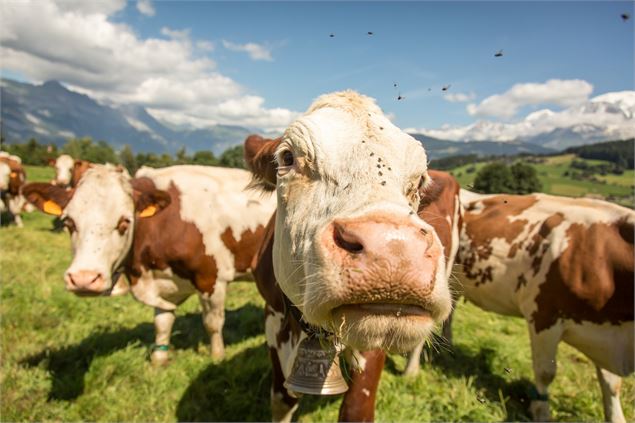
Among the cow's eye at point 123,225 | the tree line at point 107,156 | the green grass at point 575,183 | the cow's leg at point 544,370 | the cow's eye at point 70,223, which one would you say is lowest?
the green grass at point 575,183

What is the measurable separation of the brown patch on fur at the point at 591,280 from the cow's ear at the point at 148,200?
15.8 ft

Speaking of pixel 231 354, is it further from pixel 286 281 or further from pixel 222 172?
pixel 286 281

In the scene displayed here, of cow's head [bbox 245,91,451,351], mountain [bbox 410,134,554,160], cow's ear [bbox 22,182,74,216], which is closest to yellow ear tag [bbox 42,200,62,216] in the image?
cow's ear [bbox 22,182,74,216]

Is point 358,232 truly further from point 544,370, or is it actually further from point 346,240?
point 544,370

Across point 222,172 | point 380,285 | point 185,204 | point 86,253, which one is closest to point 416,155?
point 380,285

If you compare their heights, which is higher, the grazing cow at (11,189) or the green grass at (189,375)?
the grazing cow at (11,189)

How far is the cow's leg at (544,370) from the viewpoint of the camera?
424 cm

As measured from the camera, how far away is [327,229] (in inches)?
59.9

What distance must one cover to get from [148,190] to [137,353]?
84.5 inches

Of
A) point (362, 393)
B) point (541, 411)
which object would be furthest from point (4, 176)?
point (541, 411)

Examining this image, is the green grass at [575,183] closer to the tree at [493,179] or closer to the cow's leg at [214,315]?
the tree at [493,179]

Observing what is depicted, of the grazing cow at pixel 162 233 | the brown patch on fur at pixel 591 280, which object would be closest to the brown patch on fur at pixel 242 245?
the grazing cow at pixel 162 233

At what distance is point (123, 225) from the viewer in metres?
4.37

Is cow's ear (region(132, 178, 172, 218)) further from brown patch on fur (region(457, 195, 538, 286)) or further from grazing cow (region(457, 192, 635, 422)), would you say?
brown patch on fur (region(457, 195, 538, 286))
